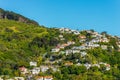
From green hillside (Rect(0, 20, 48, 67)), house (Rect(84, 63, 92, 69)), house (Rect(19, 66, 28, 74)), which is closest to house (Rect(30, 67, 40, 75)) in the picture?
house (Rect(19, 66, 28, 74))

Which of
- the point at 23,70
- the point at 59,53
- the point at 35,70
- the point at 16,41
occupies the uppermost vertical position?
the point at 16,41

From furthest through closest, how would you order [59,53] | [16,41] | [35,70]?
[16,41], [59,53], [35,70]

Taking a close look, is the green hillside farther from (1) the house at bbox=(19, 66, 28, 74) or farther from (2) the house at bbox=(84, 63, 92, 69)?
(2) the house at bbox=(84, 63, 92, 69)

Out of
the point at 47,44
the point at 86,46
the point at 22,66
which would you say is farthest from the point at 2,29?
the point at 22,66

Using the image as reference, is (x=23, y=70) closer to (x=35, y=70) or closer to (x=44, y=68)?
(x=35, y=70)

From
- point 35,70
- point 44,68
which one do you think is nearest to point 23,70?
point 35,70

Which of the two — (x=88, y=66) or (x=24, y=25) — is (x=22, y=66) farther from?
(x=24, y=25)

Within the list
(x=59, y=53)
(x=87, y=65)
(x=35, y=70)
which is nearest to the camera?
(x=35, y=70)

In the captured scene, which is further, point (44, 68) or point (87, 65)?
point (87, 65)
